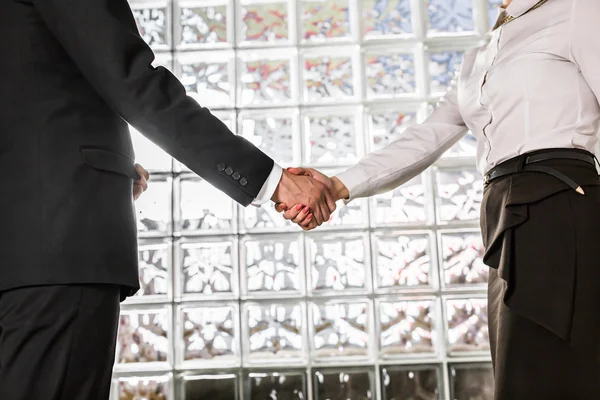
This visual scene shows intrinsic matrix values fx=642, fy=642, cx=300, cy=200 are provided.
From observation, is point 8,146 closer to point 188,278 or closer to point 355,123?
point 188,278

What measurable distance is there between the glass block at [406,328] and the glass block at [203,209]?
645mm

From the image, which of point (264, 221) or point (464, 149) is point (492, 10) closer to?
point (464, 149)

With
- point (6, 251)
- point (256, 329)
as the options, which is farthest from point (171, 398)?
point (6, 251)

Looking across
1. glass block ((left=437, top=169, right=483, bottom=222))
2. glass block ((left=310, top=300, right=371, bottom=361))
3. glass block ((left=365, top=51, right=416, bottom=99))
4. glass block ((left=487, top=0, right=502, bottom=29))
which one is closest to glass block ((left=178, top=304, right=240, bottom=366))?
glass block ((left=310, top=300, right=371, bottom=361))

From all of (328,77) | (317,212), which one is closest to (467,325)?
(317,212)

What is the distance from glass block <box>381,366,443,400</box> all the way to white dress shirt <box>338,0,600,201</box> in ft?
3.40

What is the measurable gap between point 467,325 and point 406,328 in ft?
0.72

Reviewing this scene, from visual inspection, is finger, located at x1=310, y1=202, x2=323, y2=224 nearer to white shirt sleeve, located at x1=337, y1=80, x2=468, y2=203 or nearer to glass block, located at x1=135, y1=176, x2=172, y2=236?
white shirt sleeve, located at x1=337, y1=80, x2=468, y2=203

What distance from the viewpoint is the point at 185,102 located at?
1.18 meters

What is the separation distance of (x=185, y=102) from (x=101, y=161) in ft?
0.69

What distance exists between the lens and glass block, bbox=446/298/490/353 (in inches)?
90.1

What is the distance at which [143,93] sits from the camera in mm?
1121

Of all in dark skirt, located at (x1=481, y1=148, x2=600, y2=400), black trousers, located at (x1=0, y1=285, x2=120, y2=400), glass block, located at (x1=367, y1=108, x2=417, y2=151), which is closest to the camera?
black trousers, located at (x1=0, y1=285, x2=120, y2=400)

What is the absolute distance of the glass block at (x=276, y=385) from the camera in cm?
227
